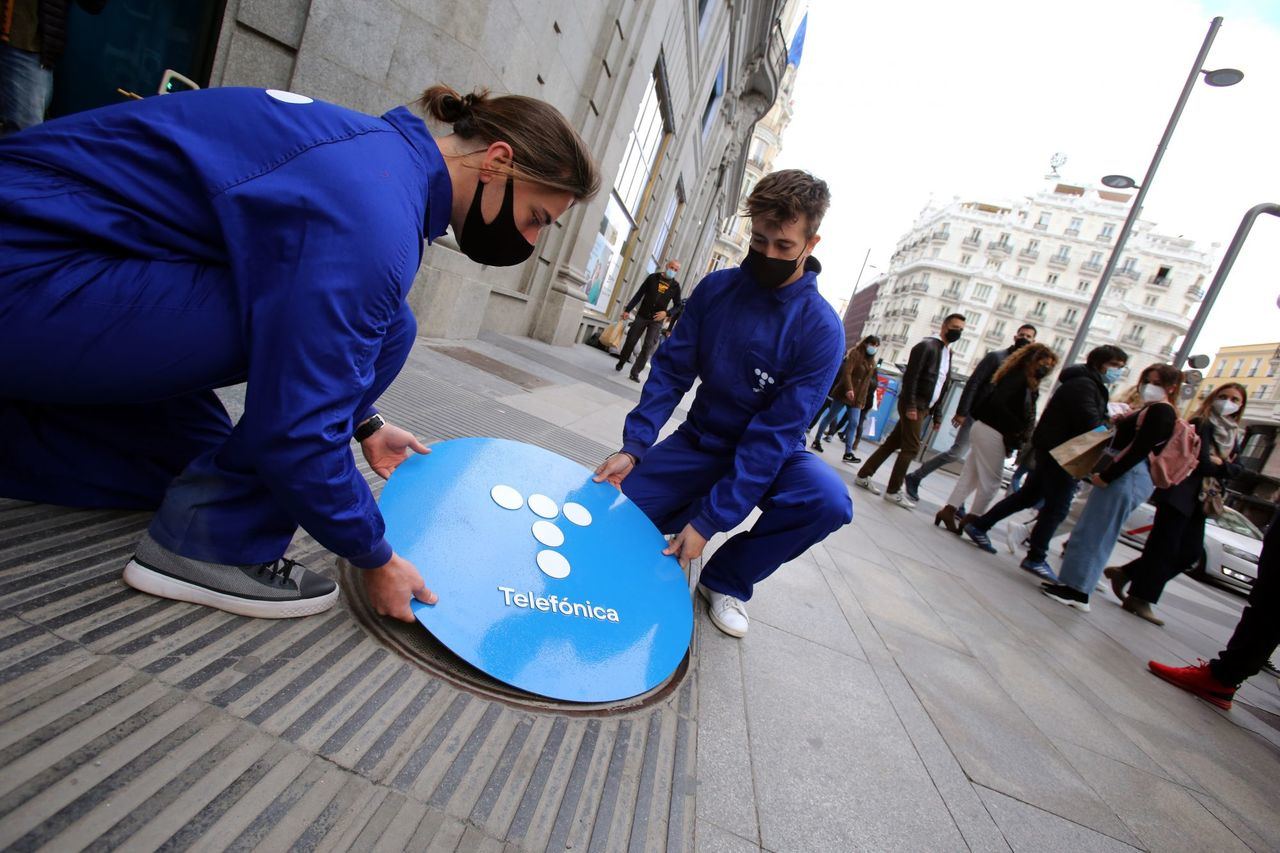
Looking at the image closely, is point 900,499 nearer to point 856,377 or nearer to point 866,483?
point 866,483

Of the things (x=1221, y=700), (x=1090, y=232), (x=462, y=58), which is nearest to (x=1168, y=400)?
(x=1221, y=700)

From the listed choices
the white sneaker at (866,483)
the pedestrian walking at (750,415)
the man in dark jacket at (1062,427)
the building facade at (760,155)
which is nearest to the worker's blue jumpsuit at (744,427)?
the pedestrian walking at (750,415)

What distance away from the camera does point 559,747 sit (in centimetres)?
140

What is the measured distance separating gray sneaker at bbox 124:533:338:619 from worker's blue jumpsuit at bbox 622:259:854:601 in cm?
123

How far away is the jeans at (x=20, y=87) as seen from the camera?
3.03 metres

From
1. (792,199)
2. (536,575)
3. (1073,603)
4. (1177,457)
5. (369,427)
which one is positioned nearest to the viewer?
(536,575)

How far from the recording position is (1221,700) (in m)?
3.47

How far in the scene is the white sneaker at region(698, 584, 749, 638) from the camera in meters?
2.28

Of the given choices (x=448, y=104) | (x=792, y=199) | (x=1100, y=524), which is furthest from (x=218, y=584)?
(x=1100, y=524)

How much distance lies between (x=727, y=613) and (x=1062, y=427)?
4.25m

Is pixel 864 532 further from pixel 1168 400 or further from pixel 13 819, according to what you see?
pixel 13 819

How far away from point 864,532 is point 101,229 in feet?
16.3

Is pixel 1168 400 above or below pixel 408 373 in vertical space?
above

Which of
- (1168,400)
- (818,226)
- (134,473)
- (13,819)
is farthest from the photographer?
(1168,400)
